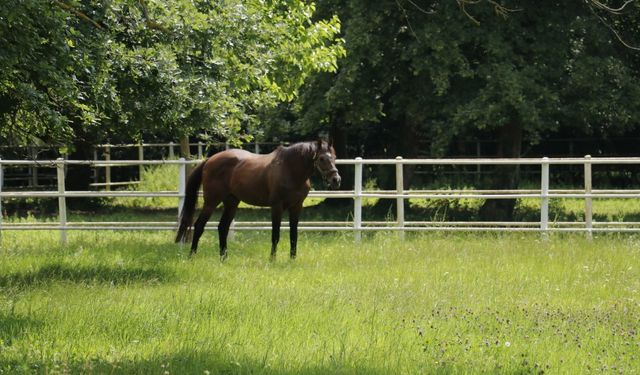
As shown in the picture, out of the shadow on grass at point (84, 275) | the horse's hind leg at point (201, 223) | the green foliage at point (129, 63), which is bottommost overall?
the shadow on grass at point (84, 275)

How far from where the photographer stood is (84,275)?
11.8 meters

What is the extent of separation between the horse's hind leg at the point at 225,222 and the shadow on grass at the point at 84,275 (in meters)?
1.79

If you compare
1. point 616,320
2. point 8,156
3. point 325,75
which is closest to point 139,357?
point 616,320

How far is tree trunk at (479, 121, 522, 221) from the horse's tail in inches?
363

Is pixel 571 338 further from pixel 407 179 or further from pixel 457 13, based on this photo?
pixel 407 179

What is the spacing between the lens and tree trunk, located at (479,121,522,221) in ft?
72.6

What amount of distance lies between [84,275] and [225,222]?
3.11m

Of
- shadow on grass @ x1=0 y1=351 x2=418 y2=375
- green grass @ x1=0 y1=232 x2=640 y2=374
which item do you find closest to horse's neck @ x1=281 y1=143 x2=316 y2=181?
green grass @ x1=0 y1=232 x2=640 y2=374

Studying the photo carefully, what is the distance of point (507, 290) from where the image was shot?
1041 centimetres

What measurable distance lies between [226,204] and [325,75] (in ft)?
27.7

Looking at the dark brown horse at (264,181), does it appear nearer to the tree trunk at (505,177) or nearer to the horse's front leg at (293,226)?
the horse's front leg at (293,226)

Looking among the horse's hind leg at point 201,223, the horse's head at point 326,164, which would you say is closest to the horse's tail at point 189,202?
the horse's hind leg at point 201,223

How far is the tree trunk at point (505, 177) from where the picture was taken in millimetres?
22141

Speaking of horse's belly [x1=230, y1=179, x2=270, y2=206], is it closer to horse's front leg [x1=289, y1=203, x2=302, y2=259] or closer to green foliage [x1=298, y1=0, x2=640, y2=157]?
horse's front leg [x1=289, y1=203, x2=302, y2=259]
